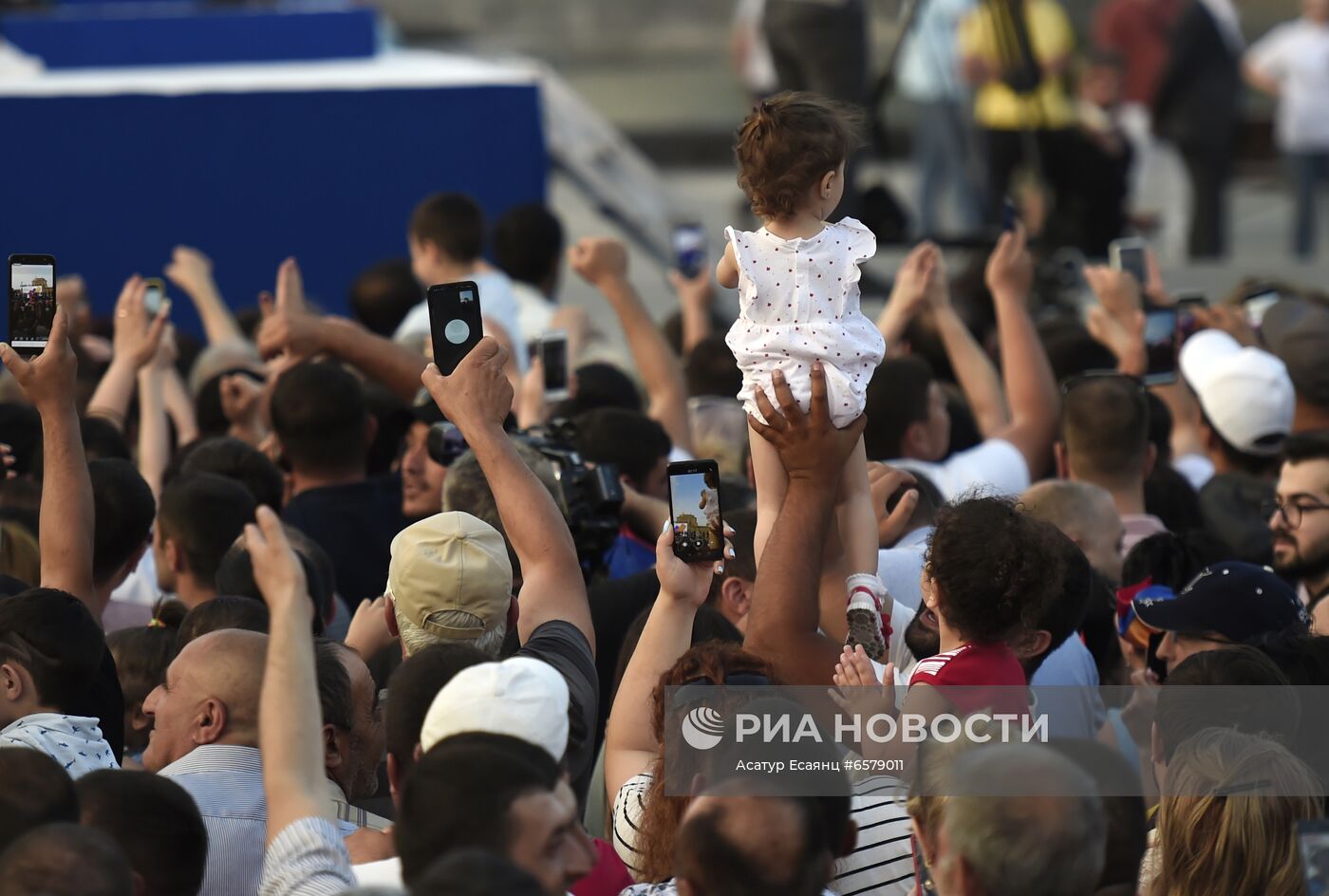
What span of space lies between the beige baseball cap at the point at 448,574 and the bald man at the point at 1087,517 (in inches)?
56.8

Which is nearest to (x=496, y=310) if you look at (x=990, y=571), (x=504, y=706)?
(x=990, y=571)

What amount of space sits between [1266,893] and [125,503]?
2650mm

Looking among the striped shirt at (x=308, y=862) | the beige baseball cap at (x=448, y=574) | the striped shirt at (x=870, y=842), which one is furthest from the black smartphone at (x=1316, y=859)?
the beige baseball cap at (x=448, y=574)

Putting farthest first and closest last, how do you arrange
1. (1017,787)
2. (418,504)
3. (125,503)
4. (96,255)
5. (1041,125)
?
(1041,125) < (96,255) < (418,504) < (125,503) < (1017,787)

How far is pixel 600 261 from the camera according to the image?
19.6 feet

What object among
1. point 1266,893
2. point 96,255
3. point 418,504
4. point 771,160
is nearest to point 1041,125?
point 96,255

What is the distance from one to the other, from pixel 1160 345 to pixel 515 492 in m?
2.84

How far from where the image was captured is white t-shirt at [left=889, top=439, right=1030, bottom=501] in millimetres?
5328

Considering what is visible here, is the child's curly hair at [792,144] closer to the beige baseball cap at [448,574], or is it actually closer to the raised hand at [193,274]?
the beige baseball cap at [448,574]

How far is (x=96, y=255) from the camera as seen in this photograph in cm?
960

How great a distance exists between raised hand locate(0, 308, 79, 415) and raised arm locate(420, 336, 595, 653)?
2.56 ft

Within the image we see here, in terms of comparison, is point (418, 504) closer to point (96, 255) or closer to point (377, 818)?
point (377, 818)

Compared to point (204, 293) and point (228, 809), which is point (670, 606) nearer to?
point (228, 809)

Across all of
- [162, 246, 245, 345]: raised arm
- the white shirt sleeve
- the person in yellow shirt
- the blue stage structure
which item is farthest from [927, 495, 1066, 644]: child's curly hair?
the white shirt sleeve
